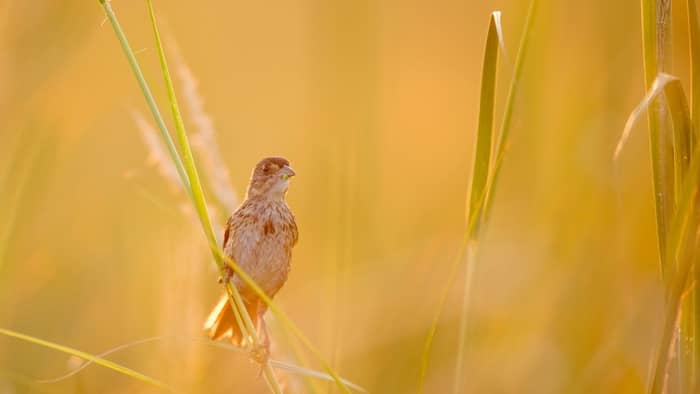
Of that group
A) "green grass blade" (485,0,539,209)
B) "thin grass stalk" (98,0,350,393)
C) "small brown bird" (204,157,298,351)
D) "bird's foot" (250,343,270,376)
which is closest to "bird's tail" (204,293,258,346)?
"small brown bird" (204,157,298,351)

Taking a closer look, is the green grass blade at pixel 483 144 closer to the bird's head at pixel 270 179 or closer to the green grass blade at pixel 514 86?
the green grass blade at pixel 514 86

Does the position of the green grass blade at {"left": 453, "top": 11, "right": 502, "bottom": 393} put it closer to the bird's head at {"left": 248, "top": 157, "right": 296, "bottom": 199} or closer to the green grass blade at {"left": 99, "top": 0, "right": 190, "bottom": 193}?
the green grass blade at {"left": 99, "top": 0, "right": 190, "bottom": 193}

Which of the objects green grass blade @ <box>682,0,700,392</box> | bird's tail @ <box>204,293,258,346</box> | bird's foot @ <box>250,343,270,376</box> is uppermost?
green grass blade @ <box>682,0,700,392</box>

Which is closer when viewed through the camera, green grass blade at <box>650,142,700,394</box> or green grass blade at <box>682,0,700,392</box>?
green grass blade at <box>650,142,700,394</box>

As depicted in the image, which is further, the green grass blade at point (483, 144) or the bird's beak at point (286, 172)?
the bird's beak at point (286, 172)

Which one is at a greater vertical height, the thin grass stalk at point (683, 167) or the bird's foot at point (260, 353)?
the thin grass stalk at point (683, 167)

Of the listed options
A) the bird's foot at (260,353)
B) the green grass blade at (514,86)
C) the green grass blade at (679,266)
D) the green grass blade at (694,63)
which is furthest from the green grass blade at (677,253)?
the bird's foot at (260,353)

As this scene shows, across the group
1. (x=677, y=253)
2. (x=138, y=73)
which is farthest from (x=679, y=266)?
(x=138, y=73)
